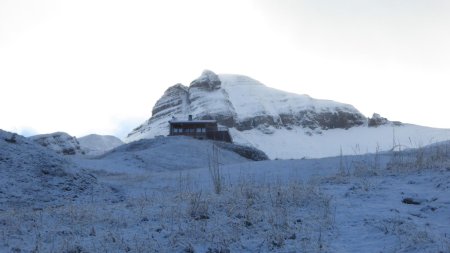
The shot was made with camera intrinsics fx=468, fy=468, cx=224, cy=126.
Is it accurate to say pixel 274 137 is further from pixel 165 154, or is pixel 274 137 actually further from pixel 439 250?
pixel 439 250

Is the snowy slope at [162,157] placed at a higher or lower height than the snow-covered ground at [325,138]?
lower

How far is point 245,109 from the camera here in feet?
573

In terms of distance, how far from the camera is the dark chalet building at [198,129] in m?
60.8

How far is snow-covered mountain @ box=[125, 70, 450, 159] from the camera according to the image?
153 metres

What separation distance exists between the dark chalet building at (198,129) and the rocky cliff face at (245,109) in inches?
3609

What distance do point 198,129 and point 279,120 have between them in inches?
4373

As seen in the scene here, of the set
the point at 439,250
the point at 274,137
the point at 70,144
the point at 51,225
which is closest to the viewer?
the point at 439,250

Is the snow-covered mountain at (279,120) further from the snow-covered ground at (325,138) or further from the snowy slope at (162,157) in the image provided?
the snowy slope at (162,157)

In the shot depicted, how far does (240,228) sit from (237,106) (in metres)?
172

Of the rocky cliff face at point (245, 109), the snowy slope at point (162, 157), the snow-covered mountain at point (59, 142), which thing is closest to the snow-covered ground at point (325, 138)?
the rocky cliff face at point (245, 109)

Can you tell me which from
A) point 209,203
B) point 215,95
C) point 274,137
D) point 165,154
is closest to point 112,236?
point 209,203

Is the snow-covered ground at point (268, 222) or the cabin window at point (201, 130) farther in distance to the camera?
→ the cabin window at point (201, 130)

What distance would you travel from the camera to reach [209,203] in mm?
8398

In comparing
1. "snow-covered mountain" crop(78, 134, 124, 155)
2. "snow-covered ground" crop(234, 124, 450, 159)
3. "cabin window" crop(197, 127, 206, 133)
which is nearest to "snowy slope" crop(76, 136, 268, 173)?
"cabin window" crop(197, 127, 206, 133)
